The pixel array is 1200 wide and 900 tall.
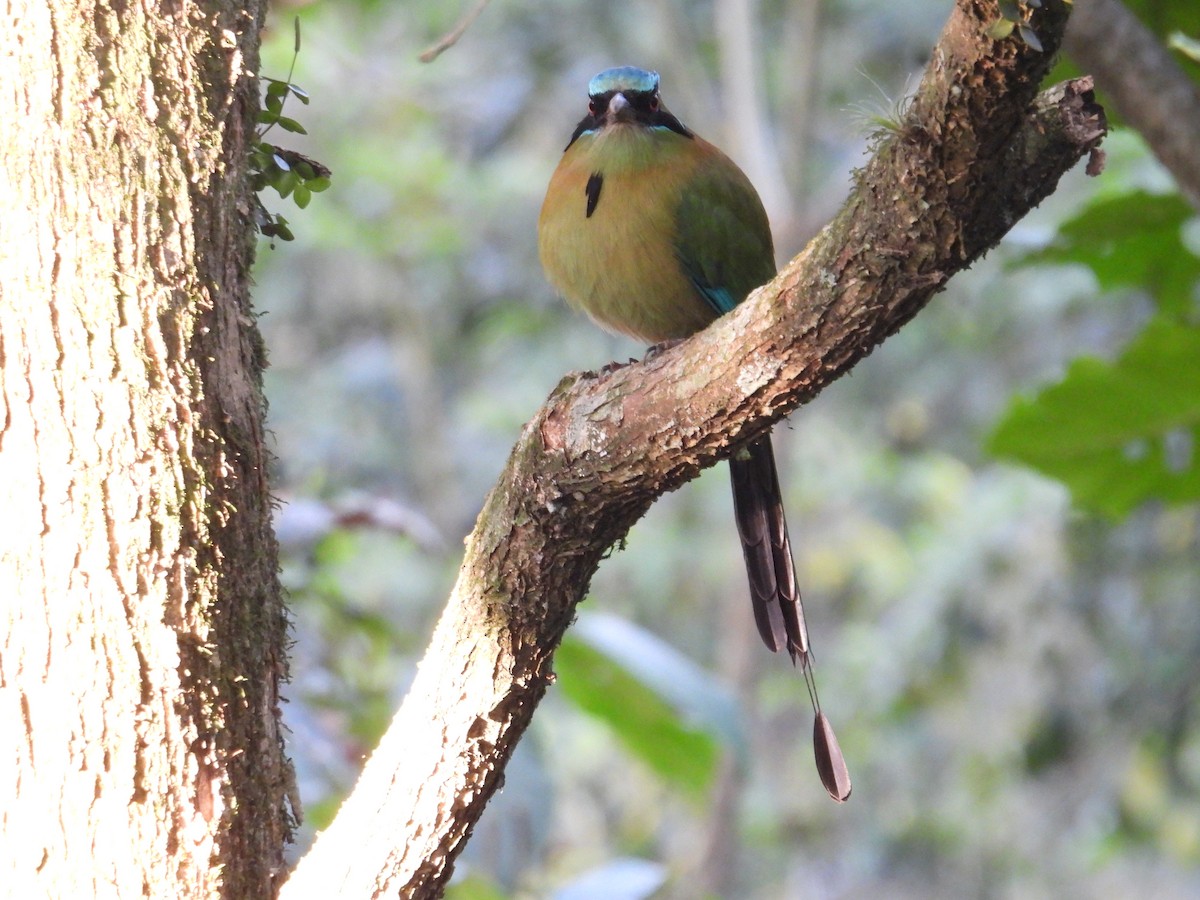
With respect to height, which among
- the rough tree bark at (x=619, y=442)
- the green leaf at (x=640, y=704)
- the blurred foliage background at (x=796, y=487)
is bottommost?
the rough tree bark at (x=619, y=442)

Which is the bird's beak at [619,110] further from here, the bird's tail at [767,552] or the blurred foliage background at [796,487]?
the blurred foliage background at [796,487]

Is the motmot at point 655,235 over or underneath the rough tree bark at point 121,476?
over

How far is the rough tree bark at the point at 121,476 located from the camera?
1.47m

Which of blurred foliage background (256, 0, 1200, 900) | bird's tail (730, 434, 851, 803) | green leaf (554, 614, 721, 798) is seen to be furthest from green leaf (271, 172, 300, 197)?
blurred foliage background (256, 0, 1200, 900)

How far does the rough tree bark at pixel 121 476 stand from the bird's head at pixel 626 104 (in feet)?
4.66

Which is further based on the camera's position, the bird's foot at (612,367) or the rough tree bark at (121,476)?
the bird's foot at (612,367)

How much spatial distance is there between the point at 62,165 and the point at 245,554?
49 centimetres

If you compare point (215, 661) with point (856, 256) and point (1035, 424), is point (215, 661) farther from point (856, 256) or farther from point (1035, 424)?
point (1035, 424)

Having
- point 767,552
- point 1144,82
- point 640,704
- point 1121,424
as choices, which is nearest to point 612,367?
point 767,552

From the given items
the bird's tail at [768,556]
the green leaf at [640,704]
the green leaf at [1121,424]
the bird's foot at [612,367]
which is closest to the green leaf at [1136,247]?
the green leaf at [1121,424]

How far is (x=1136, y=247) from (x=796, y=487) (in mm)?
6189

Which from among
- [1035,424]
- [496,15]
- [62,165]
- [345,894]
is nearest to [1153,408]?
[1035,424]

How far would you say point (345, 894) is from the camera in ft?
5.28

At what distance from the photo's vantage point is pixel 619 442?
5.34ft
